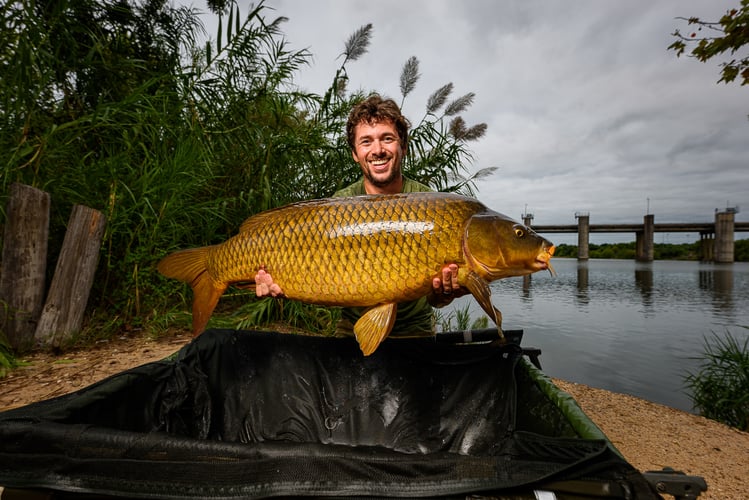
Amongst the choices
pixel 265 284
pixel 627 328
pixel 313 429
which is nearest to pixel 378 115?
pixel 265 284

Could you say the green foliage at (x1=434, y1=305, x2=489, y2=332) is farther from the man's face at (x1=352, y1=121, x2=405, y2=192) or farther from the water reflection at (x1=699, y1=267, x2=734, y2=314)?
the water reflection at (x1=699, y1=267, x2=734, y2=314)

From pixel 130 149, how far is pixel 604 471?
279 centimetres

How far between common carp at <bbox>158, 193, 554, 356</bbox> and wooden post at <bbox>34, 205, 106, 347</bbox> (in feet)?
5.53

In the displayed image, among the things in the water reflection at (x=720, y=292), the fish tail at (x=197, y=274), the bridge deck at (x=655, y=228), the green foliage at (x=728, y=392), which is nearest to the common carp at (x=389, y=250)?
the fish tail at (x=197, y=274)

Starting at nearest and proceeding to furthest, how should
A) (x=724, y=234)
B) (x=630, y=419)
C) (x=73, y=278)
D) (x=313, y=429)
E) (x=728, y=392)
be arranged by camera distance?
1. (x=313, y=429)
2. (x=630, y=419)
3. (x=73, y=278)
4. (x=728, y=392)
5. (x=724, y=234)

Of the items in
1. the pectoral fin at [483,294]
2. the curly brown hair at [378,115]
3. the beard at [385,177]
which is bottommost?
the pectoral fin at [483,294]

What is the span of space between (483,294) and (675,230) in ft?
80.6

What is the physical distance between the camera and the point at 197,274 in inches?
45.4

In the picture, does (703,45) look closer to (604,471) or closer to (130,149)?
(604,471)

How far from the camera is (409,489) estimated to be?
0.55 meters

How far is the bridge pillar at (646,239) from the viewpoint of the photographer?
747 inches

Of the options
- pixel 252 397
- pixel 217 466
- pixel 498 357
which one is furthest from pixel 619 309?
pixel 217 466

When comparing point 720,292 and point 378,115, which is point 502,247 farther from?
point 720,292

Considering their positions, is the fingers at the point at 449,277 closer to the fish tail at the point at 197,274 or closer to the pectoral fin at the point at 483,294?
the pectoral fin at the point at 483,294
